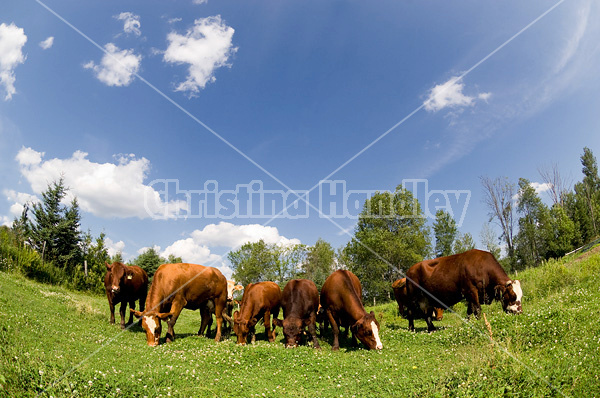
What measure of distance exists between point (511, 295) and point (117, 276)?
48.7 feet

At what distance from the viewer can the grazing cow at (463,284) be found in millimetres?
12211

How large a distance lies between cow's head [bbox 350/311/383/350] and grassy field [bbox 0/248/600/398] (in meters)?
0.31

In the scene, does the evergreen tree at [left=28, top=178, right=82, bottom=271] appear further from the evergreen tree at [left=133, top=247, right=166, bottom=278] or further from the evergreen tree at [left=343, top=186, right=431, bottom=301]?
the evergreen tree at [left=343, top=186, right=431, bottom=301]

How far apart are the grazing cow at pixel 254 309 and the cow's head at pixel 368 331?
3.83m

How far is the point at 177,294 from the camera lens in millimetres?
13031

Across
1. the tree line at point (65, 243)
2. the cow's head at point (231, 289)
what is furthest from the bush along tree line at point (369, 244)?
the cow's head at point (231, 289)

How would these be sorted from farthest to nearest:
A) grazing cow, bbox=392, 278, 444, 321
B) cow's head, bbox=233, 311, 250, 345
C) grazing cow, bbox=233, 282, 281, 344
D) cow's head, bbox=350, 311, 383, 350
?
grazing cow, bbox=392, 278, 444, 321
grazing cow, bbox=233, 282, 281, 344
cow's head, bbox=233, 311, 250, 345
cow's head, bbox=350, 311, 383, 350

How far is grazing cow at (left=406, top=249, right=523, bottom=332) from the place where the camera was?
12.2 metres

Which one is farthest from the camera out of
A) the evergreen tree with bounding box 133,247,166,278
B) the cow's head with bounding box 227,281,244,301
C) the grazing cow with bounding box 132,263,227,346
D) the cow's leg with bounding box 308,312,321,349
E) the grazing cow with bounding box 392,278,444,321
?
the evergreen tree with bounding box 133,247,166,278

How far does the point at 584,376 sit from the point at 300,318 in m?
8.00

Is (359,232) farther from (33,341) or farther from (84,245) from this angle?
(33,341)

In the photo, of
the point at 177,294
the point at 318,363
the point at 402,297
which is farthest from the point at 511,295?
the point at 177,294

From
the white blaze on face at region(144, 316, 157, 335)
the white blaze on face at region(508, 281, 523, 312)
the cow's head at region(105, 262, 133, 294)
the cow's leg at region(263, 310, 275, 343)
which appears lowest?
the cow's leg at region(263, 310, 275, 343)

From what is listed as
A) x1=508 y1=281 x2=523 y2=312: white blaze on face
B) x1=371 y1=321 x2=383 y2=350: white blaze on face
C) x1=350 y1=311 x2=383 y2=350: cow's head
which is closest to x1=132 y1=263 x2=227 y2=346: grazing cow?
x1=350 y1=311 x2=383 y2=350: cow's head
